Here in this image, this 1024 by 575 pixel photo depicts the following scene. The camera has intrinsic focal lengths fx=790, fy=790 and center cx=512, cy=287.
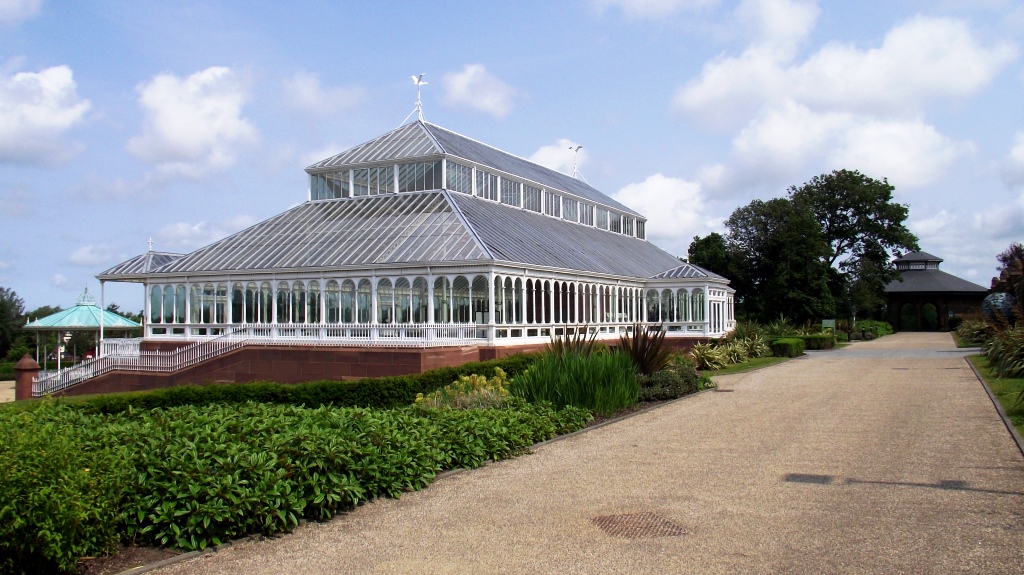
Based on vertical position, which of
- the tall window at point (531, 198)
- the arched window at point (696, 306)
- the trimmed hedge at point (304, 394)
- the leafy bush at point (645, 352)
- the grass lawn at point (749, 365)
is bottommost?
the grass lawn at point (749, 365)

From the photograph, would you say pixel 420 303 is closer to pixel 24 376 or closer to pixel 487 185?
pixel 487 185

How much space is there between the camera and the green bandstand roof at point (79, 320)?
3219cm

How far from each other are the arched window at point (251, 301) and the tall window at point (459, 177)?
870 cm

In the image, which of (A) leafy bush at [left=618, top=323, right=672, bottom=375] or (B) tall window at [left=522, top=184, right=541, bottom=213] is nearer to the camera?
(A) leafy bush at [left=618, top=323, right=672, bottom=375]

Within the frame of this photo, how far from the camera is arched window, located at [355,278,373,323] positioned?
93.2 ft

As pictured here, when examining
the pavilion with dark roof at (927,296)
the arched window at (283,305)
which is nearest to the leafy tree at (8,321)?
the arched window at (283,305)

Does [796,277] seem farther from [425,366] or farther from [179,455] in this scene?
[179,455]

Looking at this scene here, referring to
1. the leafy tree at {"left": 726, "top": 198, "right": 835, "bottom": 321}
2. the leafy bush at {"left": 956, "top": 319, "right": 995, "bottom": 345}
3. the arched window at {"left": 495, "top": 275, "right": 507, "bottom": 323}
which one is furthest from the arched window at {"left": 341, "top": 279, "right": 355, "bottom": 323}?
the leafy tree at {"left": 726, "top": 198, "right": 835, "bottom": 321}

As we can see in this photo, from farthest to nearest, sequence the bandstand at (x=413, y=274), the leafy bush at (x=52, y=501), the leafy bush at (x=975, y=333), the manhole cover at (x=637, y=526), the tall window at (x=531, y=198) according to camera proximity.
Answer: the tall window at (x=531, y=198), the leafy bush at (x=975, y=333), the bandstand at (x=413, y=274), the manhole cover at (x=637, y=526), the leafy bush at (x=52, y=501)

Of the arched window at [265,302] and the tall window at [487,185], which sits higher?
the tall window at [487,185]

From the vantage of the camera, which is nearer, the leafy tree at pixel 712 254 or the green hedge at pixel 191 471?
the green hedge at pixel 191 471

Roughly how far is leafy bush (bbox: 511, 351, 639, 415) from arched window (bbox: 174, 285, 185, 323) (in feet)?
69.3

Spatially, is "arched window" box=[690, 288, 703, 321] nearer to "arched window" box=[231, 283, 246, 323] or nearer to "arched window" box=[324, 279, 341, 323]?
"arched window" box=[324, 279, 341, 323]

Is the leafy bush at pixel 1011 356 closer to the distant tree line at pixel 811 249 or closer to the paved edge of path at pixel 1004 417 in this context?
the paved edge of path at pixel 1004 417
